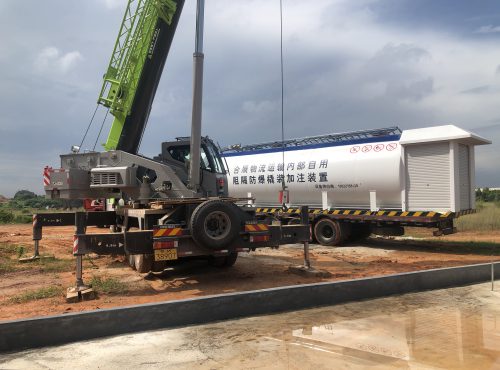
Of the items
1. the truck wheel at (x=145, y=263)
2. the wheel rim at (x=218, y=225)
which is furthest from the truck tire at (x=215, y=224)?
the truck wheel at (x=145, y=263)

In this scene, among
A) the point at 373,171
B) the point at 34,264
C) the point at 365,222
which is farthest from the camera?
the point at 365,222

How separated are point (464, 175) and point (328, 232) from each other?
4618 mm

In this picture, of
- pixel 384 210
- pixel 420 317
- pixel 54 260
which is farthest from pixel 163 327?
pixel 384 210

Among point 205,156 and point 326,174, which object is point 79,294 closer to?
point 205,156

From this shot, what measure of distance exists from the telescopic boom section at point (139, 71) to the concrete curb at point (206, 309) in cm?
677

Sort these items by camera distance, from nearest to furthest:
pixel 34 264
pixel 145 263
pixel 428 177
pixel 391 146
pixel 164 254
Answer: pixel 164 254, pixel 145 263, pixel 34 264, pixel 428 177, pixel 391 146

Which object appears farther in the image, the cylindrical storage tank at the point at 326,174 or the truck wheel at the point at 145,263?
the cylindrical storage tank at the point at 326,174

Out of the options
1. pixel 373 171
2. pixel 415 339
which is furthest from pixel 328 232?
pixel 415 339

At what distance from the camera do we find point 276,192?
16.8 meters

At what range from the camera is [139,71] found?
1113cm

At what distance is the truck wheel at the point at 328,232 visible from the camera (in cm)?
A: 1448

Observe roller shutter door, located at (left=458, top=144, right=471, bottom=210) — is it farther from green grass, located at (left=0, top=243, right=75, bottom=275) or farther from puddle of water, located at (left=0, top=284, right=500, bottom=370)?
green grass, located at (left=0, top=243, right=75, bottom=275)

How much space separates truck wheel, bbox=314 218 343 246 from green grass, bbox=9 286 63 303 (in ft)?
30.3

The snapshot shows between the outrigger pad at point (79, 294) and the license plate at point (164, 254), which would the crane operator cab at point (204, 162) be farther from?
the outrigger pad at point (79, 294)
